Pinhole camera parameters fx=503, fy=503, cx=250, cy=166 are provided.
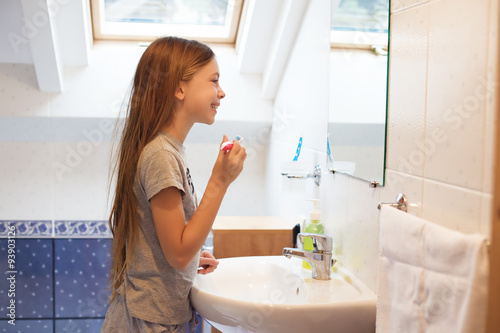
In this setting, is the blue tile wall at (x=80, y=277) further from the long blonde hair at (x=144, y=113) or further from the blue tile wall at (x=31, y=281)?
the long blonde hair at (x=144, y=113)

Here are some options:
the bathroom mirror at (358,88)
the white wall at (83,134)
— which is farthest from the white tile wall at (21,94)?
the bathroom mirror at (358,88)

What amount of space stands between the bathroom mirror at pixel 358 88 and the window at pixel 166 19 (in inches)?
39.0

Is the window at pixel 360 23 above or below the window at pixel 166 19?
below

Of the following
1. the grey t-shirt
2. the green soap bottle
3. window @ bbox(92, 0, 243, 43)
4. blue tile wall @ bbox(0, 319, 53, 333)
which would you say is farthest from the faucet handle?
blue tile wall @ bbox(0, 319, 53, 333)

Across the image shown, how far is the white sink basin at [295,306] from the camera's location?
1.10 meters

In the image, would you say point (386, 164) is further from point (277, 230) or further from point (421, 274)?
point (277, 230)

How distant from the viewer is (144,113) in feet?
3.80

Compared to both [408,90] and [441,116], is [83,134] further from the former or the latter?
[441,116]

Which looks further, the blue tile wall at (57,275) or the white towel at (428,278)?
the blue tile wall at (57,275)

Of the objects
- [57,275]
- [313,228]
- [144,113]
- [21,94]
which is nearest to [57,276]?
[57,275]

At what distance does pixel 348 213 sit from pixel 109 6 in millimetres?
1652

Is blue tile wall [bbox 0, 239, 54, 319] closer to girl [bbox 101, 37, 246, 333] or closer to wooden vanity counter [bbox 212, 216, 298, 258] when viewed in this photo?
wooden vanity counter [bbox 212, 216, 298, 258]

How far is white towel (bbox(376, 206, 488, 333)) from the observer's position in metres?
0.72

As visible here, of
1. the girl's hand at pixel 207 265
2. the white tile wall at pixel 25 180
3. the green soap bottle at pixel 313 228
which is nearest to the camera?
the girl's hand at pixel 207 265
